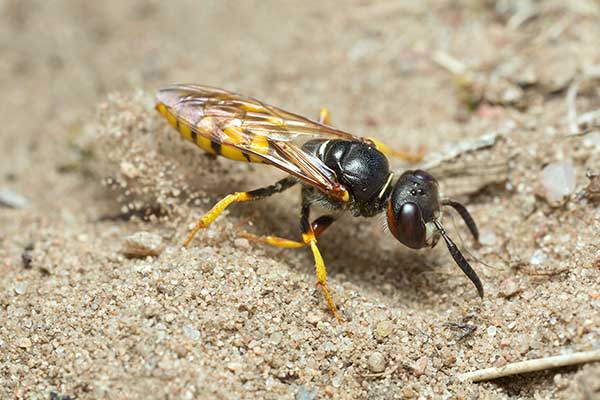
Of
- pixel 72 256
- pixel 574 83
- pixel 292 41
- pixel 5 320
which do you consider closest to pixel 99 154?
pixel 72 256

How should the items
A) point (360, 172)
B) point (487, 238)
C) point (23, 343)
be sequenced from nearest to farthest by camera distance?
1. point (23, 343)
2. point (360, 172)
3. point (487, 238)

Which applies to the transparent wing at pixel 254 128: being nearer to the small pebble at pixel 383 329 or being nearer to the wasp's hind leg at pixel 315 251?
the wasp's hind leg at pixel 315 251

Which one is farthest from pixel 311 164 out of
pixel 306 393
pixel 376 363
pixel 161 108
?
pixel 306 393

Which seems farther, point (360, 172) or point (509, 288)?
point (360, 172)

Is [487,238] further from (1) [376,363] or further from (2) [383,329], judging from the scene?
(1) [376,363]

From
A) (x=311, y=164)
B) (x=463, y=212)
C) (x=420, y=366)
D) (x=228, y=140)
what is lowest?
(x=420, y=366)

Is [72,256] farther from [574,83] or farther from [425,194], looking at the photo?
[574,83]

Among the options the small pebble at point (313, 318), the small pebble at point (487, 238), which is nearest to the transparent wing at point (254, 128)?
the small pebble at point (313, 318)

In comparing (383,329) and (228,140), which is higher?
(228,140)
